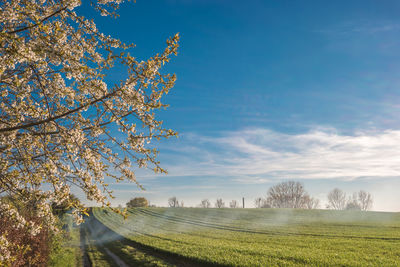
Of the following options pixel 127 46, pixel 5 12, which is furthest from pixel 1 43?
pixel 127 46

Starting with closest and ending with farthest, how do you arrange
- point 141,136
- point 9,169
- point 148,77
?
point 148,77 → point 141,136 → point 9,169

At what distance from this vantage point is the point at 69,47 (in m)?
5.03

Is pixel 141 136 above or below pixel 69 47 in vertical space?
below

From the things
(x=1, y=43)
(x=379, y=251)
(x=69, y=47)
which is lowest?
(x=379, y=251)

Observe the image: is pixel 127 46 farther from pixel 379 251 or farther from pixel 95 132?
pixel 379 251

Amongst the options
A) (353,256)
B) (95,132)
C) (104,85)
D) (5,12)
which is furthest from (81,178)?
(353,256)

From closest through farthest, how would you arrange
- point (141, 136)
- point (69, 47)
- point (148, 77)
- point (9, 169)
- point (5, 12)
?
point (5, 12)
point (148, 77)
point (69, 47)
point (141, 136)
point (9, 169)

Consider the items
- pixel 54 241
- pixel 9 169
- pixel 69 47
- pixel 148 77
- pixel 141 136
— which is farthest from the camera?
pixel 54 241

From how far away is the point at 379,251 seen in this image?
61.7 feet

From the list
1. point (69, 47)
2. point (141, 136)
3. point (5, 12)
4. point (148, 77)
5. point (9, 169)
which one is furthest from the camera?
point (9, 169)

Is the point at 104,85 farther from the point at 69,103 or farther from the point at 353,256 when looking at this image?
the point at 353,256

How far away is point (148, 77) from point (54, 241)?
18.2 m

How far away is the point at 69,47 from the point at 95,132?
1.78 m

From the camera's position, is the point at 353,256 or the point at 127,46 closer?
the point at 127,46
